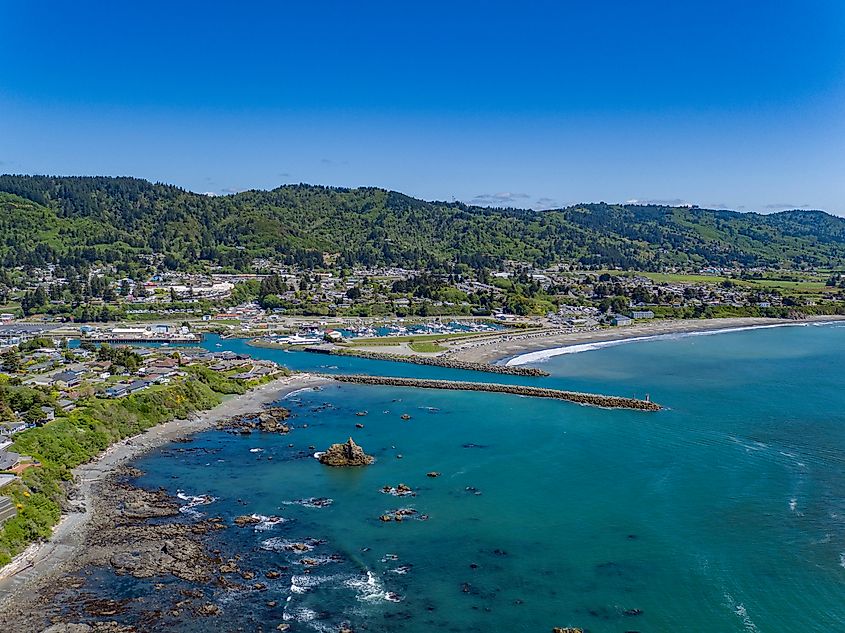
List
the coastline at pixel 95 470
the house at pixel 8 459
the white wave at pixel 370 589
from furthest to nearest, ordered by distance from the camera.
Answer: the house at pixel 8 459
the coastline at pixel 95 470
the white wave at pixel 370 589

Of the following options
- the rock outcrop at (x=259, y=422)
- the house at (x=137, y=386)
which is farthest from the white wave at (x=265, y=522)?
the house at (x=137, y=386)

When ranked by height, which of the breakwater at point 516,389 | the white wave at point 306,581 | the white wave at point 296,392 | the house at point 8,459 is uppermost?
the house at point 8,459

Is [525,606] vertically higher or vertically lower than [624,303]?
lower

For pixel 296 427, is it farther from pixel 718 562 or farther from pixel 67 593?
pixel 718 562

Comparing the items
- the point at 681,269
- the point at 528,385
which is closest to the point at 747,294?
the point at 681,269

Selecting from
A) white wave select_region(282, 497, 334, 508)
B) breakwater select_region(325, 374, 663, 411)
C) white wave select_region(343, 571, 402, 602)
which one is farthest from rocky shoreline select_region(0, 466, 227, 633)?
breakwater select_region(325, 374, 663, 411)

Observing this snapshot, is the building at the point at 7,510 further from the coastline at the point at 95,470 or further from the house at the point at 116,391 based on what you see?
the house at the point at 116,391

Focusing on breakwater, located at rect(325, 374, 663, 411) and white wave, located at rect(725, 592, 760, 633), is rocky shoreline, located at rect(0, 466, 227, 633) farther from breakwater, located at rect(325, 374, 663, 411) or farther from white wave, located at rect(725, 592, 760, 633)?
breakwater, located at rect(325, 374, 663, 411)
